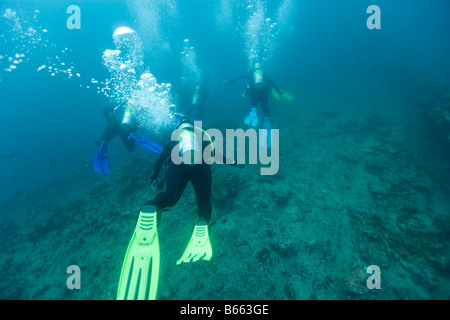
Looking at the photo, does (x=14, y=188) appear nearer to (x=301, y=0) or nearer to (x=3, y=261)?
(x=3, y=261)

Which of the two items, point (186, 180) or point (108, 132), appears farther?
point (108, 132)

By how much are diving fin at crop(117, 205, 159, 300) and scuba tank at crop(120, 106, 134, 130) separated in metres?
5.04

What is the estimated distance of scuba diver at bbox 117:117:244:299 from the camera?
2.47 metres

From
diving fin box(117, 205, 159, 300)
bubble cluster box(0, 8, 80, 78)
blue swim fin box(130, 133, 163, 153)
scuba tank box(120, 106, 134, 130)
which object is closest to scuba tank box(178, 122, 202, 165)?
diving fin box(117, 205, 159, 300)

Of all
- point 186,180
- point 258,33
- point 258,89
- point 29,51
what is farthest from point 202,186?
point 29,51

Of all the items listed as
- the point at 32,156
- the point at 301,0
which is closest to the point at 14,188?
the point at 32,156

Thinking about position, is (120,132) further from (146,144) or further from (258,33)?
(258,33)

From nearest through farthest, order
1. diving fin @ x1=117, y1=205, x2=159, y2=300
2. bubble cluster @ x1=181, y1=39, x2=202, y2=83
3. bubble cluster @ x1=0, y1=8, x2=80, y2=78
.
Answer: diving fin @ x1=117, y1=205, x2=159, y2=300
bubble cluster @ x1=181, y1=39, x2=202, y2=83
bubble cluster @ x1=0, y1=8, x2=80, y2=78

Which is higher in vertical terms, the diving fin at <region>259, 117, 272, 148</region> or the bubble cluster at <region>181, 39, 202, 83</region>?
the bubble cluster at <region>181, 39, 202, 83</region>

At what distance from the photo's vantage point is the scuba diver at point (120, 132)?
6852 mm

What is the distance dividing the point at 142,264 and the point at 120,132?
612 centimetres

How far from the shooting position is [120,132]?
7445 mm

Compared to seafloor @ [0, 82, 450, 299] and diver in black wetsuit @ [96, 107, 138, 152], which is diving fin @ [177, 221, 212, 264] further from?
diver in black wetsuit @ [96, 107, 138, 152]

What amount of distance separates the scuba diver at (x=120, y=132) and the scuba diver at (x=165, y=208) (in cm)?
377
